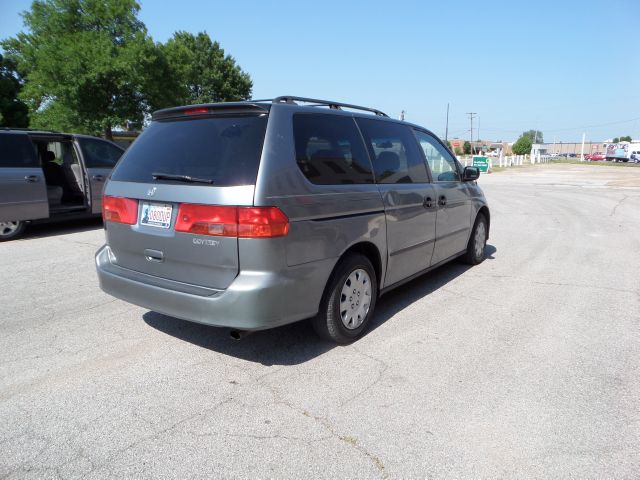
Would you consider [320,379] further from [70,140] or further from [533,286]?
[70,140]

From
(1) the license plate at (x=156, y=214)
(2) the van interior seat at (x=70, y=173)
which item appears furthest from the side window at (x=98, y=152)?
(1) the license plate at (x=156, y=214)

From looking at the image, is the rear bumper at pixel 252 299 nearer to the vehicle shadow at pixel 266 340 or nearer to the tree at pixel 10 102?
the vehicle shadow at pixel 266 340

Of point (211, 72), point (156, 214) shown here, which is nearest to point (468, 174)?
point (156, 214)

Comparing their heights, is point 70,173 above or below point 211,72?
below

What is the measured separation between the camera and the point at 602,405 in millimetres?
2885

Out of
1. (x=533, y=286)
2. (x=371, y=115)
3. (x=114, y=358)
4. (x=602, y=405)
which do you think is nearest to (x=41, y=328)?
(x=114, y=358)

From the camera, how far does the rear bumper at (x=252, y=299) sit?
2.89 metres

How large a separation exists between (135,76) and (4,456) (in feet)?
76.7

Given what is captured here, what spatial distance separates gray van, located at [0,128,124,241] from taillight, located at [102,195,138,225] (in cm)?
484

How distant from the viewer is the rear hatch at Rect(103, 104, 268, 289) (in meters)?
2.91

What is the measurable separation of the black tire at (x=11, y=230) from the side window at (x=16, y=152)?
961 millimetres

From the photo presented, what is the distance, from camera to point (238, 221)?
285 cm

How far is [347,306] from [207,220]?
1321 millimetres

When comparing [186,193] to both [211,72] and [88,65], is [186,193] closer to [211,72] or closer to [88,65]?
[88,65]
